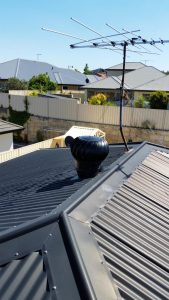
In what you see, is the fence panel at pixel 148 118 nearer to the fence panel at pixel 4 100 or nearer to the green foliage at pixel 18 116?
the green foliage at pixel 18 116

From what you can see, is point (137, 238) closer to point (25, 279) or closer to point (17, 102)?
point (25, 279)

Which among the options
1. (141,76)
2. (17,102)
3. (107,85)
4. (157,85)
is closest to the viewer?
(17,102)

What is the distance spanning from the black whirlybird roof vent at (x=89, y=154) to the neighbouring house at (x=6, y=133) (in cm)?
1030

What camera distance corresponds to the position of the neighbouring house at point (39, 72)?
5811cm

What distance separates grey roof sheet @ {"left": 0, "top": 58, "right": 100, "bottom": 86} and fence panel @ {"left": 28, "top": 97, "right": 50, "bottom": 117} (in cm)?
3144

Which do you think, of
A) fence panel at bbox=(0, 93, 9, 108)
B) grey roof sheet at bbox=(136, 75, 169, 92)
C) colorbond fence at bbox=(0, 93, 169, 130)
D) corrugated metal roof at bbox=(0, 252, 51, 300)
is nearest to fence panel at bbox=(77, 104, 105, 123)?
colorbond fence at bbox=(0, 93, 169, 130)

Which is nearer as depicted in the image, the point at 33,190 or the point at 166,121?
the point at 33,190

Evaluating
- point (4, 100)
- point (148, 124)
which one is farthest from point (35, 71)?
point (148, 124)

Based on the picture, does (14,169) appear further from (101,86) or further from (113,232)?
(101,86)

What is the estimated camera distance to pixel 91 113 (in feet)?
80.2

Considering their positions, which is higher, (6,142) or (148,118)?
(148,118)

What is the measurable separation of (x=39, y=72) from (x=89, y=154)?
2301 inches

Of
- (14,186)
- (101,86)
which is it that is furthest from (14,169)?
(101,86)

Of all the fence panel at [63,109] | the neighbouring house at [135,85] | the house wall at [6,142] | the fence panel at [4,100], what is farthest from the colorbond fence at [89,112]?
the neighbouring house at [135,85]
